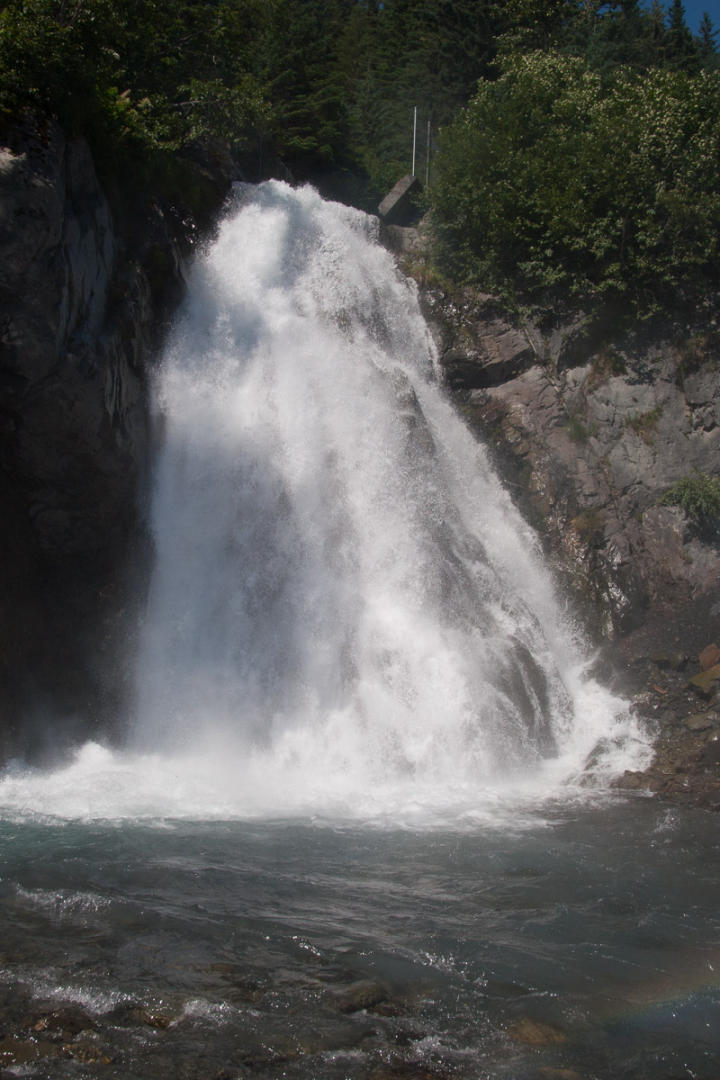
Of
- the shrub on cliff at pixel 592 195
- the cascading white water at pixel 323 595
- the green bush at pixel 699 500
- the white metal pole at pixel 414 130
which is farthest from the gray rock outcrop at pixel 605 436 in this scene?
the white metal pole at pixel 414 130

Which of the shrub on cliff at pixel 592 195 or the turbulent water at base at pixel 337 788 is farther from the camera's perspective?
the shrub on cliff at pixel 592 195

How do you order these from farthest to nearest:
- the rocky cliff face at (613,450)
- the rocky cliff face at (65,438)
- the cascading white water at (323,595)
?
the rocky cliff face at (613,450), the cascading white water at (323,595), the rocky cliff face at (65,438)

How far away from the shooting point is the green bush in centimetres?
1953

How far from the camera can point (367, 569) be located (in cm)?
1669

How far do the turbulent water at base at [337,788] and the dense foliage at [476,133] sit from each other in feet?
8.35

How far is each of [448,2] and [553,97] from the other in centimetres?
1363

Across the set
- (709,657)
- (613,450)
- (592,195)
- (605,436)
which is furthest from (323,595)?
(592,195)

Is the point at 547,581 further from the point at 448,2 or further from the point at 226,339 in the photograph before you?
the point at 448,2

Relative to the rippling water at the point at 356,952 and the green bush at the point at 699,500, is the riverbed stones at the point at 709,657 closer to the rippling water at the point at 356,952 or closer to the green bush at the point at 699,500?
the green bush at the point at 699,500

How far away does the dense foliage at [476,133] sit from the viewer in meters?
15.5

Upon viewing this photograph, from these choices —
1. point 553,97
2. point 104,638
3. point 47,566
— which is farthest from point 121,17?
point 553,97

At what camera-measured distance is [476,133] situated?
24.7 metres

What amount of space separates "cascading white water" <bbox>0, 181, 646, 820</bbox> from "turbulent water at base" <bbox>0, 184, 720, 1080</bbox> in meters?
0.06

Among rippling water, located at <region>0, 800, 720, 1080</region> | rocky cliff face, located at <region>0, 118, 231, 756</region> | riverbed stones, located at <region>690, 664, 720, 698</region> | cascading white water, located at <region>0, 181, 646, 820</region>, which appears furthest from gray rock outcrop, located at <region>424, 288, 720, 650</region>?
rocky cliff face, located at <region>0, 118, 231, 756</region>
